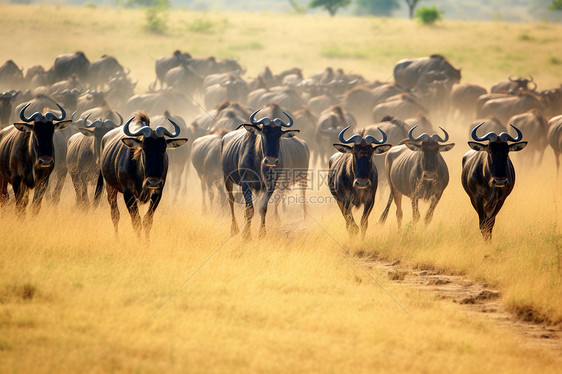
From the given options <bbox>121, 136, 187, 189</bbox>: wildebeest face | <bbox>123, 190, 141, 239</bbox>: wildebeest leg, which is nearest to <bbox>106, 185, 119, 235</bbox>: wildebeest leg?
<bbox>123, 190, 141, 239</bbox>: wildebeest leg

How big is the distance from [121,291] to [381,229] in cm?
563

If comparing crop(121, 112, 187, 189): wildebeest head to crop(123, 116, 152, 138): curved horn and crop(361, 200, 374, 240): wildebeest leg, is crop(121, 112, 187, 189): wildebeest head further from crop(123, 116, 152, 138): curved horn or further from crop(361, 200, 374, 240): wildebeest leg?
crop(361, 200, 374, 240): wildebeest leg

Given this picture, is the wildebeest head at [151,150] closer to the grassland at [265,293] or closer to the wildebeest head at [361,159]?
the grassland at [265,293]

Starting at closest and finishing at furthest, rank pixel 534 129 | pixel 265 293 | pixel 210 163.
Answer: pixel 265 293 < pixel 210 163 < pixel 534 129

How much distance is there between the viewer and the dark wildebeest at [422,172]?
1152cm

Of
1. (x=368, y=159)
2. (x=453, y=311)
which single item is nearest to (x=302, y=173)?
(x=368, y=159)

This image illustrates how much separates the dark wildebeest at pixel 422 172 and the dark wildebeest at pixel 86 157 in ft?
17.5

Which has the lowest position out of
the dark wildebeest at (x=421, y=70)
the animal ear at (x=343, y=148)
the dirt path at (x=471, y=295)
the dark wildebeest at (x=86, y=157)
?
the dirt path at (x=471, y=295)

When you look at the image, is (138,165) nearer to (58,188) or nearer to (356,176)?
(356,176)

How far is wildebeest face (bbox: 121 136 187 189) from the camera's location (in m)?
9.52

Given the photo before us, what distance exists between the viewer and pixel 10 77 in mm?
27266

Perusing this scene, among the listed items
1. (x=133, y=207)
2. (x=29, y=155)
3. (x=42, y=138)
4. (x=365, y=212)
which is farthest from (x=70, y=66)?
(x=365, y=212)

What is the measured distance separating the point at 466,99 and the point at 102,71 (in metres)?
15.6

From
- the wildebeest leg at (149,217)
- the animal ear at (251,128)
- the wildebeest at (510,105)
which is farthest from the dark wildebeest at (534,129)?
the wildebeest leg at (149,217)
